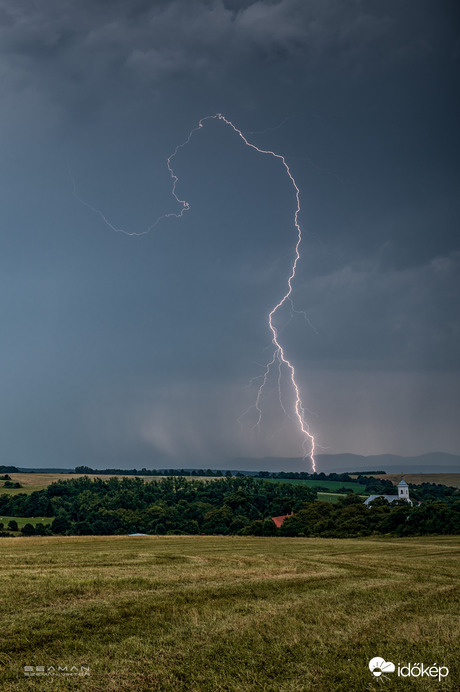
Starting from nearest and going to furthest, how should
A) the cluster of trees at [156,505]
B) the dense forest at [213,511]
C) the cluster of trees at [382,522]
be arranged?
the cluster of trees at [382,522], the dense forest at [213,511], the cluster of trees at [156,505]

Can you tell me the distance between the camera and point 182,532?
74500mm

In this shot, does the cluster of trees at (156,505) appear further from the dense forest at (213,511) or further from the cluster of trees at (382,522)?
the cluster of trees at (382,522)

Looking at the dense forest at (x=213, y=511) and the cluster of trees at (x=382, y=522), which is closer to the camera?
the cluster of trees at (x=382, y=522)

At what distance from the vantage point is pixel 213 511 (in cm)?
8300

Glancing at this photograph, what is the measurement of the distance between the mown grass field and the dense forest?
42.3 metres

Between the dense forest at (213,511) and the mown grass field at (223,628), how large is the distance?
42.3 m

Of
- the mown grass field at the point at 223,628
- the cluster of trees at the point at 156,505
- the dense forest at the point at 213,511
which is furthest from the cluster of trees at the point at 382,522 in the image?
the mown grass field at the point at 223,628

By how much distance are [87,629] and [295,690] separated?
446cm

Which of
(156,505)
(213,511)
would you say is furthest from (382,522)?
(156,505)

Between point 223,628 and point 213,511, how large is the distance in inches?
3076

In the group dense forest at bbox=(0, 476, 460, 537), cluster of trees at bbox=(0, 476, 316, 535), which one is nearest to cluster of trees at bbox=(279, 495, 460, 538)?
dense forest at bbox=(0, 476, 460, 537)

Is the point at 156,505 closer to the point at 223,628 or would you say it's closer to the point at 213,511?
the point at 213,511

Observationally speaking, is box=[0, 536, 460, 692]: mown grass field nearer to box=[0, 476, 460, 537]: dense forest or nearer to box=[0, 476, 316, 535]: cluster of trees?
box=[0, 476, 460, 537]: dense forest

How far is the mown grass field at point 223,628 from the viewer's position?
21.9 ft
